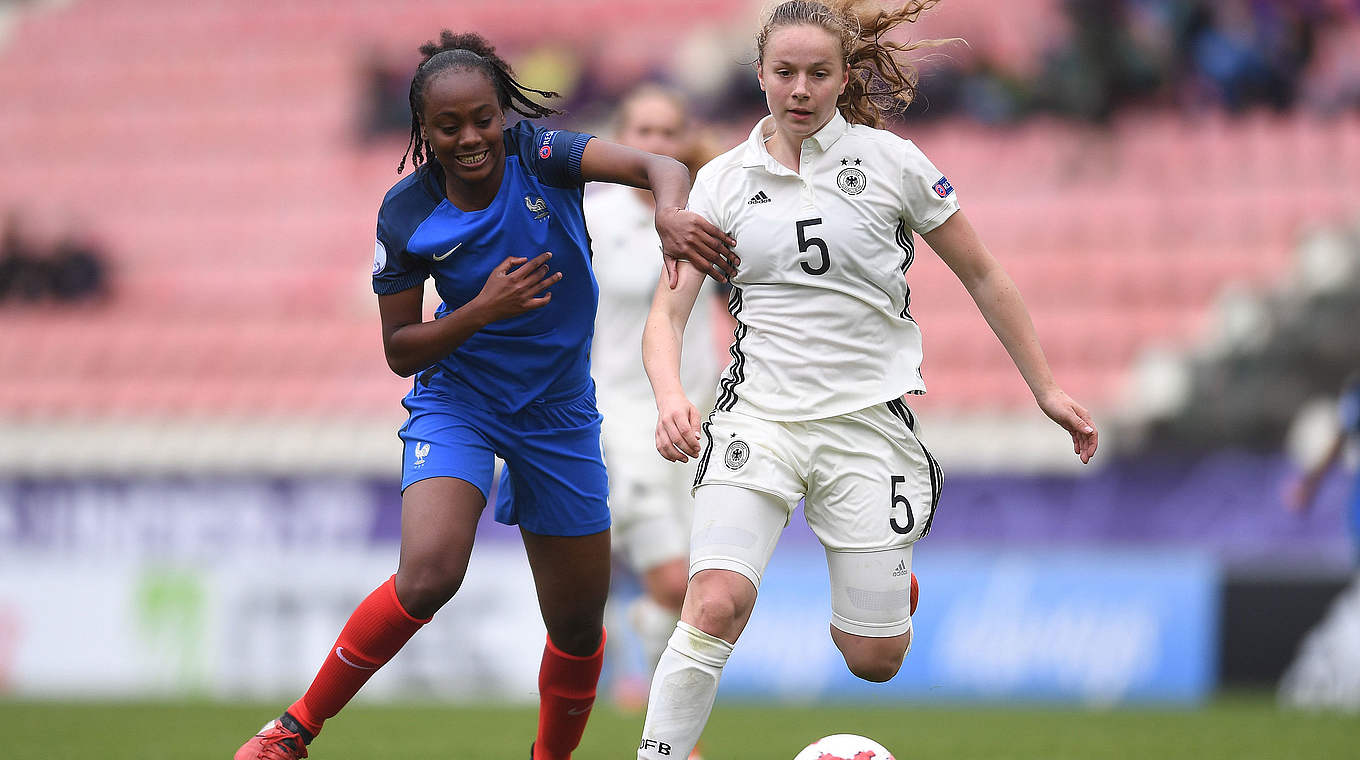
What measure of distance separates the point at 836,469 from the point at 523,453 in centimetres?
93

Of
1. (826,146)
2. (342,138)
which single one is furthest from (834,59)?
(342,138)

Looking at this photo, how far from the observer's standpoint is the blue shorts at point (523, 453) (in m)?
4.71

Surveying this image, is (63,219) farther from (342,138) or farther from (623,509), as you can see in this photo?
(623,509)

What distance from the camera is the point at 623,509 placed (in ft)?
22.4

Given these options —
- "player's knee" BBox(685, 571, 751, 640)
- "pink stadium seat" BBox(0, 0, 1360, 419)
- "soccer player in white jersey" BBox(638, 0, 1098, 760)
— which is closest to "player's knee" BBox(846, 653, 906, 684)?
"soccer player in white jersey" BBox(638, 0, 1098, 760)

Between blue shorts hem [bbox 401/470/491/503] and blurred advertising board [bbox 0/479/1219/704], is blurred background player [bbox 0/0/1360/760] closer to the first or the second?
blurred advertising board [bbox 0/479/1219/704]

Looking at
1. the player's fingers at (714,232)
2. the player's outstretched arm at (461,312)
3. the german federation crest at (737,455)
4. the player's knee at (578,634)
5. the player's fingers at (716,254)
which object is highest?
the player's fingers at (714,232)

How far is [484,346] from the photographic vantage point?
188 inches

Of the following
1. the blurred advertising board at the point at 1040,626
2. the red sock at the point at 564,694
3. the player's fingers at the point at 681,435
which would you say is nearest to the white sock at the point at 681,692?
the player's fingers at the point at 681,435

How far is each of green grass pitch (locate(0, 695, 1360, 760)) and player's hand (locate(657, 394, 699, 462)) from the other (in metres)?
2.83

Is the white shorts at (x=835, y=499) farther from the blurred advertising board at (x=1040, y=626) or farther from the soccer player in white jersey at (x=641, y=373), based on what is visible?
the blurred advertising board at (x=1040, y=626)

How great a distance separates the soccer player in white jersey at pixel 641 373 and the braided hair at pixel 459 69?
1.65 meters

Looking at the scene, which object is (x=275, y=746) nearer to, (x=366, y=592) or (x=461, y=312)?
(x=461, y=312)

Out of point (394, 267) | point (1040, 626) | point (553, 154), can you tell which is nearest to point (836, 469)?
point (553, 154)
